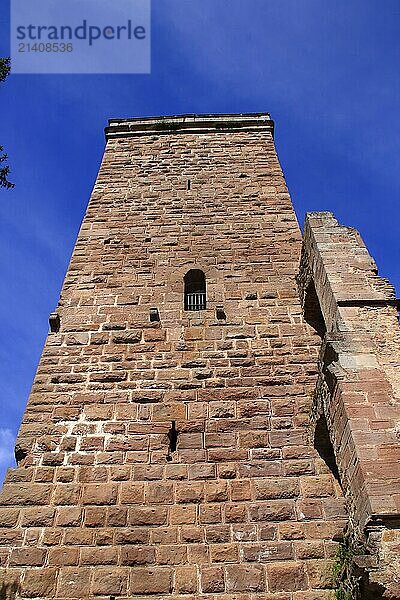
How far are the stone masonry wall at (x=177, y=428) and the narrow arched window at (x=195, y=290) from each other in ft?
0.44

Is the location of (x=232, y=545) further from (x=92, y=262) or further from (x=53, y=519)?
(x=92, y=262)

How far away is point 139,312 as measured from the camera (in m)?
6.66

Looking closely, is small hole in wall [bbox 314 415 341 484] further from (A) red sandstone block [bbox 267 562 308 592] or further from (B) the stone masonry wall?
(A) red sandstone block [bbox 267 562 308 592]

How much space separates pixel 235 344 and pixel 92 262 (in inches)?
95.0

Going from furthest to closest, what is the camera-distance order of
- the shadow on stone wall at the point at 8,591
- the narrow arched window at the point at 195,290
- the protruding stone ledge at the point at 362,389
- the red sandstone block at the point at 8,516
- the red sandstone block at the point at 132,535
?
the narrow arched window at the point at 195,290, the red sandstone block at the point at 8,516, the red sandstone block at the point at 132,535, the shadow on stone wall at the point at 8,591, the protruding stone ledge at the point at 362,389

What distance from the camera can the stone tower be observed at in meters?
4.37

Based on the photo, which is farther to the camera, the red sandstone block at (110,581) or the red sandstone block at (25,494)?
the red sandstone block at (25,494)

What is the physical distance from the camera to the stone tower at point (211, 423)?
4371 millimetres

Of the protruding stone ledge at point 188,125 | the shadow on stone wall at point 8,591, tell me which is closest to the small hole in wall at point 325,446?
the shadow on stone wall at point 8,591

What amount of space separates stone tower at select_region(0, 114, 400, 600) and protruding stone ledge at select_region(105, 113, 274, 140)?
2.80 metres

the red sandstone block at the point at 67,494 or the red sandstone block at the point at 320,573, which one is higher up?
the red sandstone block at the point at 67,494

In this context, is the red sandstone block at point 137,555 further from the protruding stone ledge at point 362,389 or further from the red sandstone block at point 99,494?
the protruding stone ledge at point 362,389

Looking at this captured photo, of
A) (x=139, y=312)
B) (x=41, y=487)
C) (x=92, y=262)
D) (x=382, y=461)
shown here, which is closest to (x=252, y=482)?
(x=382, y=461)

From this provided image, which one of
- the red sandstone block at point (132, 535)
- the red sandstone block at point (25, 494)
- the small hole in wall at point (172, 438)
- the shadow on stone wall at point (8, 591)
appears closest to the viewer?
the shadow on stone wall at point (8, 591)
